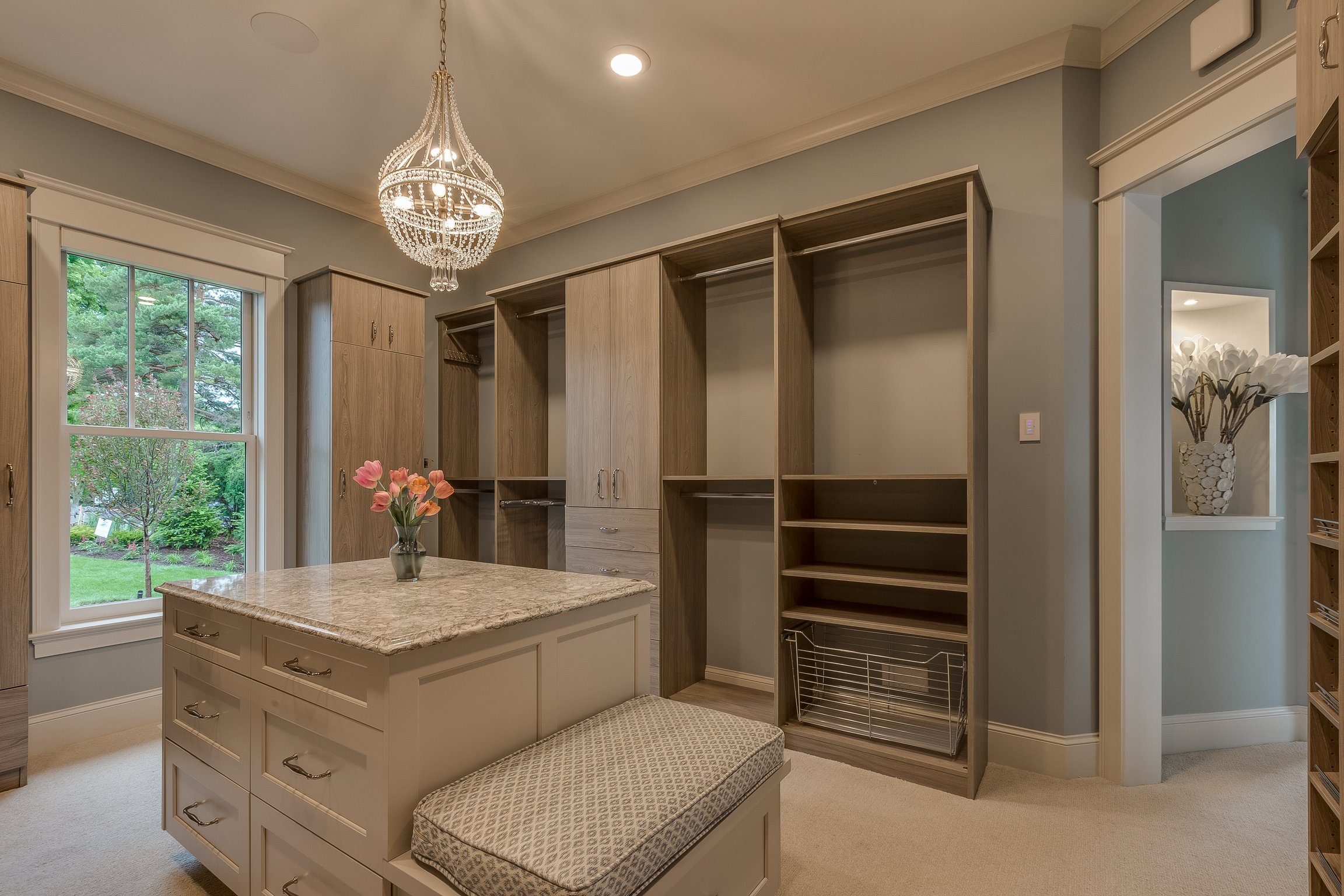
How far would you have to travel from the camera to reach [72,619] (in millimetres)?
3021

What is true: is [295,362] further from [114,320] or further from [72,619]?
[72,619]

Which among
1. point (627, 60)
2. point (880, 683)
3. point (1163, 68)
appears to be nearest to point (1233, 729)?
point (880, 683)

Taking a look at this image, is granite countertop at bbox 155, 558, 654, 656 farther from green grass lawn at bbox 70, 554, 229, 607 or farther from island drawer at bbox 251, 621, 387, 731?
green grass lawn at bbox 70, 554, 229, 607

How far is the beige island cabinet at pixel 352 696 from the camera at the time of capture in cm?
136

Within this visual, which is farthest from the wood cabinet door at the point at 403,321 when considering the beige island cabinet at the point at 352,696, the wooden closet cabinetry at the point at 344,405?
the beige island cabinet at the point at 352,696

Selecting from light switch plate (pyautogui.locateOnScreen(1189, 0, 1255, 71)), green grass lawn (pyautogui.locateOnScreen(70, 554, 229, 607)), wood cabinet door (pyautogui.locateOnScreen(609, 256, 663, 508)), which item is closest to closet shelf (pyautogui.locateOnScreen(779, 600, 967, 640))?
wood cabinet door (pyautogui.locateOnScreen(609, 256, 663, 508))

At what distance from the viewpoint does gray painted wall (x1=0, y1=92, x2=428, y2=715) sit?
9.45 feet

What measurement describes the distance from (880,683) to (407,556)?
214 centimetres

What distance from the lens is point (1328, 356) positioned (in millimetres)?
1243

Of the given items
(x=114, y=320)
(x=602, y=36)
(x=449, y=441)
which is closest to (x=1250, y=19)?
(x=602, y=36)

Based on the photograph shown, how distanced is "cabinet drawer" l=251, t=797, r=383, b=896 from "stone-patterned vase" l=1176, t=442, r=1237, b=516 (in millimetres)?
3383

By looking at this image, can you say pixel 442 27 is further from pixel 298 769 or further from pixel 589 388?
pixel 298 769

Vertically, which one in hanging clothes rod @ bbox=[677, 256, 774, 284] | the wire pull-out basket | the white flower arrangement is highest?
hanging clothes rod @ bbox=[677, 256, 774, 284]

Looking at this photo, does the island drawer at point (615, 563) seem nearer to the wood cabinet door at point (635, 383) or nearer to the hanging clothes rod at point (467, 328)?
the wood cabinet door at point (635, 383)
